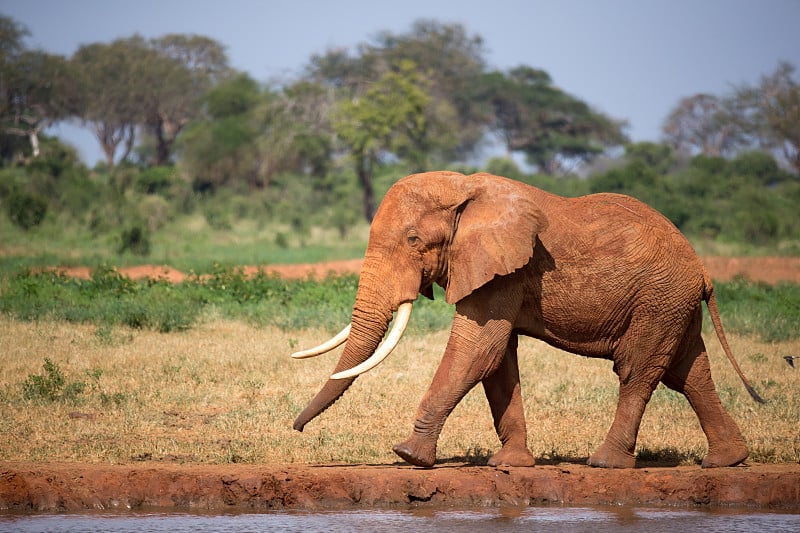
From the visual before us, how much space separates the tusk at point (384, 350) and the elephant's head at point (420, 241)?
0.01 m

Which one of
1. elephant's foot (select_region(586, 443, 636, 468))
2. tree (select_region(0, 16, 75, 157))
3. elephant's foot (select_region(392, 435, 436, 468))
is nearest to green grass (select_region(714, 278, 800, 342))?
elephant's foot (select_region(586, 443, 636, 468))

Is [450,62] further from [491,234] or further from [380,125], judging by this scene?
[491,234]

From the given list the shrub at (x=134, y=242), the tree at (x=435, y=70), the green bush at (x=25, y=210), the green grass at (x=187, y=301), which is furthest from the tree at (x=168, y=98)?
the green grass at (x=187, y=301)

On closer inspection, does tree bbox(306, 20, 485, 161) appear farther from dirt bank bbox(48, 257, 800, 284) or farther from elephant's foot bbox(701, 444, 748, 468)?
elephant's foot bbox(701, 444, 748, 468)

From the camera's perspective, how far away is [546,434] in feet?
28.6

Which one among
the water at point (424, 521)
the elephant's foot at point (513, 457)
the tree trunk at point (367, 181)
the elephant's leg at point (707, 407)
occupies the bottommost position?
the water at point (424, 521)

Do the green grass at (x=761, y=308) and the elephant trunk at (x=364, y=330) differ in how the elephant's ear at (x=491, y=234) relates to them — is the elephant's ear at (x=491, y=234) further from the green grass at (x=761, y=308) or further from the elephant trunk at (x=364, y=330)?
the green grass at (x=761, y=308)

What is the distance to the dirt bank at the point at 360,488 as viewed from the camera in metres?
6.75

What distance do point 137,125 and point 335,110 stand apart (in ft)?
45.8

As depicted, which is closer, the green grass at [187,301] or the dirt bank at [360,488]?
the dirt bank at [360,488]

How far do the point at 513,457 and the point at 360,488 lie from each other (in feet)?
3.47

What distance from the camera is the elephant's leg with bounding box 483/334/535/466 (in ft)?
24.1

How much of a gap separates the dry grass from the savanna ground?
0.07ft

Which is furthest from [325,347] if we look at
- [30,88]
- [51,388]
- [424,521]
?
[30,88]
